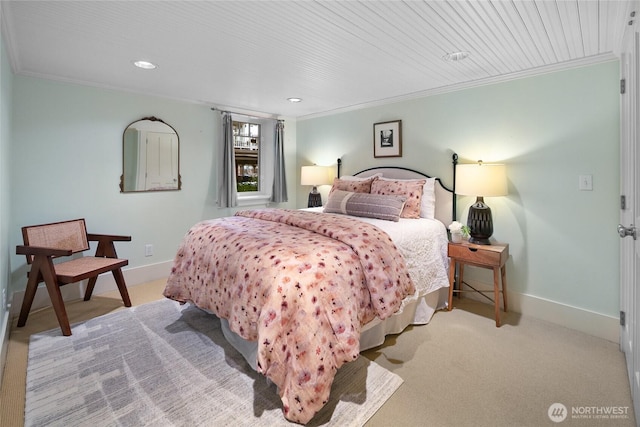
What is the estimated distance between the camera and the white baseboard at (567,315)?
8.08 ft

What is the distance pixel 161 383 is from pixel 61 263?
181cm

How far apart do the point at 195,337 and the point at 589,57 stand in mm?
3720

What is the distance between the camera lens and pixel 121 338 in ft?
7.96

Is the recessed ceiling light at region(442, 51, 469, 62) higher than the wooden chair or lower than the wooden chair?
higher

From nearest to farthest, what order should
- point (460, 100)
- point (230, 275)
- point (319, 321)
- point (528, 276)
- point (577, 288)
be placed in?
point (319, 321)
point (230, 275)
point (577, 288)
point (528, 276)
point (460, 100)

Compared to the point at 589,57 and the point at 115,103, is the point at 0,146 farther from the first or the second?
the point at 589,57

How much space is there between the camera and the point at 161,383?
192 cm

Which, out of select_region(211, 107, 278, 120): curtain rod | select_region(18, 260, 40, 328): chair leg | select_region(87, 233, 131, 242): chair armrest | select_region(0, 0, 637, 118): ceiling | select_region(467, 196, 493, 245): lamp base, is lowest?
select_region(18, 260, 40, 328): chair leg

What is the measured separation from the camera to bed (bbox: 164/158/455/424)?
1.57m

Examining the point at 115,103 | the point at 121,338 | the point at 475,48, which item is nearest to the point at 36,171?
the point at 115,103

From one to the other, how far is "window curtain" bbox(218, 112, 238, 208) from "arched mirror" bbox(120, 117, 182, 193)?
0.54m

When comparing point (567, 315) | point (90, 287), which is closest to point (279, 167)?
point (90, 287)

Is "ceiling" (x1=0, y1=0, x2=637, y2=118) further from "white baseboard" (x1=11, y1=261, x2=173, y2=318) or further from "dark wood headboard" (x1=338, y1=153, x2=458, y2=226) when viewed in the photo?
"white baseboard" (x1=11, y1=261, x2=173, y2=318)

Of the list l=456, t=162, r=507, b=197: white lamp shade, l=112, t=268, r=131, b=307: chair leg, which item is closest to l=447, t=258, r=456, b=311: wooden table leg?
l=456, t=162, r=507, b=197: white lamp shade
